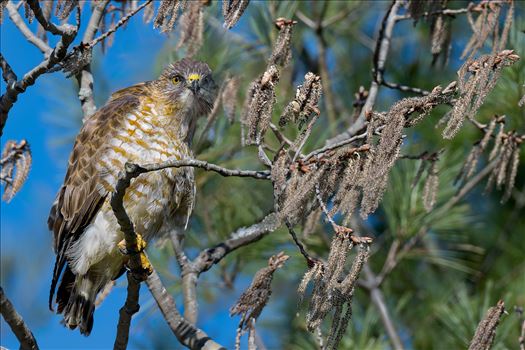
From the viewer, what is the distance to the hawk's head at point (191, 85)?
190 inches

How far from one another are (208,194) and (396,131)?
2.71m

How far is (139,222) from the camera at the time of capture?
14.7 feet

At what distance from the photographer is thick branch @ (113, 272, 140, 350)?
12.6ft

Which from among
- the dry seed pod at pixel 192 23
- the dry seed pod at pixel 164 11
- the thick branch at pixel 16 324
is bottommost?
the thick branch at pixel 16 324

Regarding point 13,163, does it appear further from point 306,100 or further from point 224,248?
point 306,100

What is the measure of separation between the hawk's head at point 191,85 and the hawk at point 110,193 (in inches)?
3.3

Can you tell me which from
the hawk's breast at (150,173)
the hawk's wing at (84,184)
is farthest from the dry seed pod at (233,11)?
the hawk's wing at (84,184)

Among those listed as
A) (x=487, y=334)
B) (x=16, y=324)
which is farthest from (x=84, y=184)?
(x=487, y=334)

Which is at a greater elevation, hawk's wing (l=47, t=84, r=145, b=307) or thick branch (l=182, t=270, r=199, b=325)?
hawk's wing (l=47, t=84, r=145, b=307)

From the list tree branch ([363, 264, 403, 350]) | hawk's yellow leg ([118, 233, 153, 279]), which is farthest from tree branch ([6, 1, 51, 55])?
tree branch ([363, 264, 403, 350])

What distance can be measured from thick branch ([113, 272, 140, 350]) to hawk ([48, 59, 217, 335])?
527 millimetres

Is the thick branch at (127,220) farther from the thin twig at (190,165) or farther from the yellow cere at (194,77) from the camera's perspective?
the yellow cere at (194,77)

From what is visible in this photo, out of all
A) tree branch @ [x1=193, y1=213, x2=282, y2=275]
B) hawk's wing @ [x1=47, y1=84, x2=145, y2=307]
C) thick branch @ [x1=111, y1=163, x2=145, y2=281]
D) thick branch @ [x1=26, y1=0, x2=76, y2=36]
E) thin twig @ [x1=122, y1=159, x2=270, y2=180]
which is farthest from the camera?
tree branch @ [x1=193, y1=213, x2=282, y2=275]

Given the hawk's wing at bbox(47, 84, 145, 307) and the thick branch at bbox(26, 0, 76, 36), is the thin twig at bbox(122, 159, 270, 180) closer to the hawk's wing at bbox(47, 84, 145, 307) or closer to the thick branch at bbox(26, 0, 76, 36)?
the thick branch at bbox(26, 0, 76, 36)
